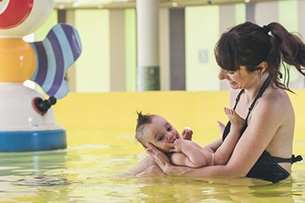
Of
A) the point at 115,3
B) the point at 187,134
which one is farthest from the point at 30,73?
the point at 115,3

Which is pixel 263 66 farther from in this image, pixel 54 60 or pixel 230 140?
pixel 54 60

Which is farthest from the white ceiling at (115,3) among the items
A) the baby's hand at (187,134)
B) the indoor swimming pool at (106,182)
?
the baby's hand at (187,134)

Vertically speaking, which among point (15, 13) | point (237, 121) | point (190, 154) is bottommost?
point (190, 154)

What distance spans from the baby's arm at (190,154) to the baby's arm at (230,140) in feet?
0.19

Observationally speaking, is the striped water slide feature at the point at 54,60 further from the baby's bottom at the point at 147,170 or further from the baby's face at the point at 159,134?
the baby's face at the point at 159,134

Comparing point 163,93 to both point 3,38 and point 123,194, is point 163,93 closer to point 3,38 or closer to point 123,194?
point 3,38

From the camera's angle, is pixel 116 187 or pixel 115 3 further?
pixel 115 3

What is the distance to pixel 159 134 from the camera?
3201mm

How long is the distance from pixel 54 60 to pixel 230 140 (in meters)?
2.79

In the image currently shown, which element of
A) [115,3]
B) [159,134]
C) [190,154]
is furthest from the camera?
[115,3]

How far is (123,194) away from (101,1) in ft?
53.1

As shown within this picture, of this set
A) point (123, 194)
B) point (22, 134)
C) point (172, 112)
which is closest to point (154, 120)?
point (123, 194)

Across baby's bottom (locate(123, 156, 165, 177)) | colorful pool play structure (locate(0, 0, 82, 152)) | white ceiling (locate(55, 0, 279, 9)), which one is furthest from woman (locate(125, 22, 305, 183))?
white ceiling (locate(55, 0, 279, 9))

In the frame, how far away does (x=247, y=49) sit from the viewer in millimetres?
2842
